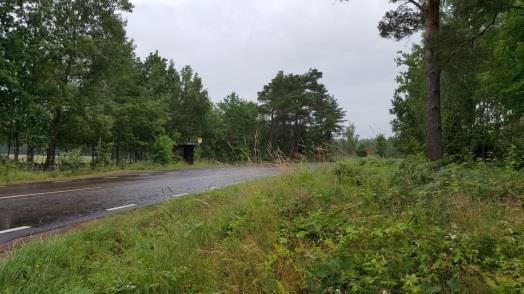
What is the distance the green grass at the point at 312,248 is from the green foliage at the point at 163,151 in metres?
20.8

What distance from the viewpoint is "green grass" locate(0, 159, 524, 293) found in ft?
7.97

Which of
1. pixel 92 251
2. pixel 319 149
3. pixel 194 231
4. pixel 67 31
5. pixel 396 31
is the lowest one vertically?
pixel 92 251

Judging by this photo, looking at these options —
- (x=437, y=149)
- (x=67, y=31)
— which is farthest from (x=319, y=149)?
(x=67, y=31)

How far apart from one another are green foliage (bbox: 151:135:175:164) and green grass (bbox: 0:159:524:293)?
20.8 m

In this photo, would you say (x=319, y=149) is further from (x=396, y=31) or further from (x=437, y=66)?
(x=396, y=31)

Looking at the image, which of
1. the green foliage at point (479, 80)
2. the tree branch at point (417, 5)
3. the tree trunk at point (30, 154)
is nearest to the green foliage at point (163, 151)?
the tree trunk at point (30, 154)

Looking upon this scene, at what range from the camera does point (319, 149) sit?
736 cm

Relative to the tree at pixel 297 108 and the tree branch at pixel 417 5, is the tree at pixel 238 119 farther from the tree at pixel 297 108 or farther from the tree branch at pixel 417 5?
the tree branch at pixel 417 5

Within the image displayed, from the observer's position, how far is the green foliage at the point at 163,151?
83.7ft

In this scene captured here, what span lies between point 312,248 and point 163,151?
2399cm

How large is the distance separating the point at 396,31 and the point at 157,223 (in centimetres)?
855

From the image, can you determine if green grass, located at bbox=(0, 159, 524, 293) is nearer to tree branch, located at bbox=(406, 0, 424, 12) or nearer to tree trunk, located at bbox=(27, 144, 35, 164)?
tree branch, located at bbox=(406, 0, 424, 12)

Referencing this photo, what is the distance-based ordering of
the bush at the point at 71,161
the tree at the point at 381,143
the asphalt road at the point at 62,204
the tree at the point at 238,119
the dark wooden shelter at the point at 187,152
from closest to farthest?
the asphalt road at the point at 62,204
the bush at the point at 71,161
the tree at the point at 381,143
the dark wooden shelter at the point at 187,152
the tree at the point at 238,119

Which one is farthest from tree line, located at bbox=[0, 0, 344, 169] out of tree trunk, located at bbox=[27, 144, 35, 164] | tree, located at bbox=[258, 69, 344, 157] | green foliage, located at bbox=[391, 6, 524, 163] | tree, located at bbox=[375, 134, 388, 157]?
tree, located at bbox=[258, 69, 344, 157]
